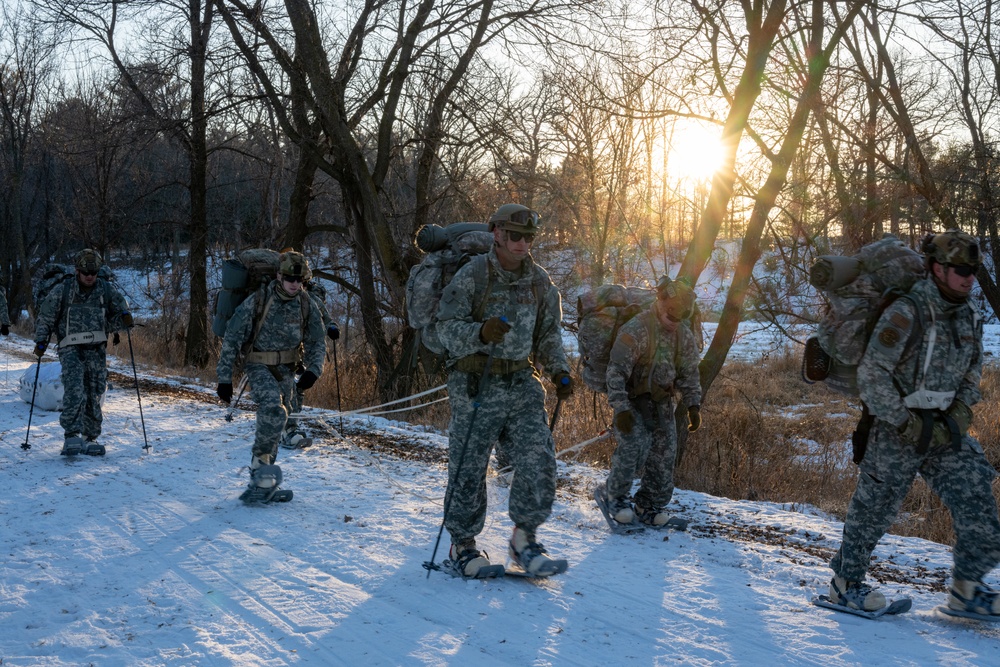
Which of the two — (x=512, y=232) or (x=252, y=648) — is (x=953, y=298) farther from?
(x=252, y=648)

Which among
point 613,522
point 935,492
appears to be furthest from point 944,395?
point 613,522

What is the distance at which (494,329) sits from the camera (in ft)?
15.2

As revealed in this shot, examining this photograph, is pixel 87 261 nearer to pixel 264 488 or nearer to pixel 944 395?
pixel 264 488

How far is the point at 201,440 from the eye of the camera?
9.96m

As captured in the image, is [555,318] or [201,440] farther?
[201,440]

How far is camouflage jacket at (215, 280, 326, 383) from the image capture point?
23.6 ft

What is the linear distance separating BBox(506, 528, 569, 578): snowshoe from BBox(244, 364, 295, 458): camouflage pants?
288 cm

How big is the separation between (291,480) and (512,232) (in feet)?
14.0

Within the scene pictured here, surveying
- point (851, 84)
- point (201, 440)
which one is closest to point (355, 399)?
point (201, 440)

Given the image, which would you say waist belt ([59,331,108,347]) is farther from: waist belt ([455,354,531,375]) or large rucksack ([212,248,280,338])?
waist belt ([455,354,531,375])

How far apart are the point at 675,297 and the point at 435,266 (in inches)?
83.6

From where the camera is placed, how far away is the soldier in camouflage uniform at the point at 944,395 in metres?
4.38

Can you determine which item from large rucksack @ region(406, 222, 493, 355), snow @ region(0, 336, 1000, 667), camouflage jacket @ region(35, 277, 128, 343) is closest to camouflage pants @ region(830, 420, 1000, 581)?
snow @ region(0, 336, 1000, 667)

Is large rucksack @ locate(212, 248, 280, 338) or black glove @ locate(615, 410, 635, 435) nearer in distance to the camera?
black glove @ locate(615, 410, 635, 435)
